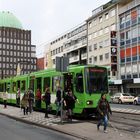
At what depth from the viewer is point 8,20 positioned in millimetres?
155750

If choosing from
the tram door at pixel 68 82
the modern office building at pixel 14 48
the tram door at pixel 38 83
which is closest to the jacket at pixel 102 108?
the tram door at pixel 68 82

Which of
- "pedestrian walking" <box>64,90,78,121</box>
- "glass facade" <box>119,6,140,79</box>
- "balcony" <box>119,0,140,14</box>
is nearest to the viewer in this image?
"pedestrian walking" <box>64,90,78,121</box>

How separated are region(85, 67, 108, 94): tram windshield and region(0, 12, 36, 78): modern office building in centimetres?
13751

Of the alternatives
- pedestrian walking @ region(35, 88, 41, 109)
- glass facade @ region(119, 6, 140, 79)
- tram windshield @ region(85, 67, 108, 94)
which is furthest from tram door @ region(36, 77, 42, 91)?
glass facade @ region(119, 6, 140, 79)

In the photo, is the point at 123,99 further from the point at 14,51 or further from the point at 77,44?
the point at 14,51

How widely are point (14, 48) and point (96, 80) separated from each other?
Answer: 153m

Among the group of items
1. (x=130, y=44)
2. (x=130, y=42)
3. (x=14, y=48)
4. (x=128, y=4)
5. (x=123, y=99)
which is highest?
(x=14, y=48)

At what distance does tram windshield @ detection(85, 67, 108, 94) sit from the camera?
2220 centimetres

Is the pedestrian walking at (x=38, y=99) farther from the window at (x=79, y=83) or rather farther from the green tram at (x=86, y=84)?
the window at (x=79, y=83)

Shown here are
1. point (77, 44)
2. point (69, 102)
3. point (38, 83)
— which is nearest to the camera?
point (69, 102)

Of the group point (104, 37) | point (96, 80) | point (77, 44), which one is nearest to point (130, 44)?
point (104, 37)

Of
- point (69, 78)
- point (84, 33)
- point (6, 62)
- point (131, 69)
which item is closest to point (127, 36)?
point (131, 69)

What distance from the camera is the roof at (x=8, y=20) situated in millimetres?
154450

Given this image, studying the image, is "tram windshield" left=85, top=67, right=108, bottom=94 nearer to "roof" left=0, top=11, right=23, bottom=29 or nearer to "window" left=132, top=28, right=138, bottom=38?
"window" left=132, top=28, right=138, bottom=38
